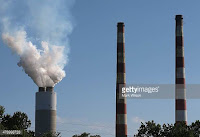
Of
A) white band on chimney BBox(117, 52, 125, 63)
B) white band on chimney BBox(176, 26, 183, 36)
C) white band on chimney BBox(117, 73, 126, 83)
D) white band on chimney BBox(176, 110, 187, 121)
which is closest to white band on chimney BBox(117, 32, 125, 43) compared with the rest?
white band on chimney BBox(117, 52, 125, 63)

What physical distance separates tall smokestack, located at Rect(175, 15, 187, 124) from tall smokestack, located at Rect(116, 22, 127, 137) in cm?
713

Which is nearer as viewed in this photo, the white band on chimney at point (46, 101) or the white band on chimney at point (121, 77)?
the white band on chimney at point (121, 77)

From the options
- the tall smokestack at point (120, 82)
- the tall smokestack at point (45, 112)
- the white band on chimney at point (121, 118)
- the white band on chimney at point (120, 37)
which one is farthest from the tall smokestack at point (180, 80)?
the tall smokestack at point (45, 112)

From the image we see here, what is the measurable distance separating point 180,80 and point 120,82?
26.8ft

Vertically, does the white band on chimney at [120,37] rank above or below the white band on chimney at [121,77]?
above

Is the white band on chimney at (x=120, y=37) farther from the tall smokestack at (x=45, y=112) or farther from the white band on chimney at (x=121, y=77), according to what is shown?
the tall smokestack at (x=45, y=112)

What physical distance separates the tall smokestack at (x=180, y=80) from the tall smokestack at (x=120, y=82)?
23.4 feet

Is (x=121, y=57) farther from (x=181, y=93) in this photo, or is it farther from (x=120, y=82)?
(x=181, y=93)

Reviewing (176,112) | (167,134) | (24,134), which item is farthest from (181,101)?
(24,134)

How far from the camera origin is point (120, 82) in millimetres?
61719

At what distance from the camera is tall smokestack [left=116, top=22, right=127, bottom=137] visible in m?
60.2

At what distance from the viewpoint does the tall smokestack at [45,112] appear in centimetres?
6334

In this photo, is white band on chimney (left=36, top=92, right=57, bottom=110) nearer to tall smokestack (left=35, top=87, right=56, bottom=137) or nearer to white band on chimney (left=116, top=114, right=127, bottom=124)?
tall smokestack (left=35, top=87, right=56, bottom=137)

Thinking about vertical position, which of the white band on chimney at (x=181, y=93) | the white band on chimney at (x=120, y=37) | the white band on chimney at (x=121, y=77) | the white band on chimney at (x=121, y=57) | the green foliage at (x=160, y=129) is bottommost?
the green foliage at (x=160, y=129)
